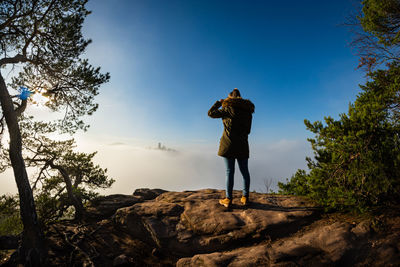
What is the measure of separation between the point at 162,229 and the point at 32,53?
886 centimetres

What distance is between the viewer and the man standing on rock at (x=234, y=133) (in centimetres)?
461

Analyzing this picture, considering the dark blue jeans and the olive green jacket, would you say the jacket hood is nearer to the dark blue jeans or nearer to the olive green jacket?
the olive green jacket

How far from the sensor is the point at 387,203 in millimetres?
3883

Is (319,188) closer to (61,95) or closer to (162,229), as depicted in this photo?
(162,229)

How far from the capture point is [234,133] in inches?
185

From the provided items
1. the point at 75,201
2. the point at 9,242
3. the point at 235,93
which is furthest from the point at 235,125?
the point at 9,242

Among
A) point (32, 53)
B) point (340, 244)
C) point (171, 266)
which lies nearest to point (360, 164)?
point (340, 244)

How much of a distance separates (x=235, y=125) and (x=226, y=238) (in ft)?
9.30

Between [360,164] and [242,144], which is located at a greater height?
[242,144]

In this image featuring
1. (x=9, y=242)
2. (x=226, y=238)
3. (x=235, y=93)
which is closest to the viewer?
(x=226, y=238)

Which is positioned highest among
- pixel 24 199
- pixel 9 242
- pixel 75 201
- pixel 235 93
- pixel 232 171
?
pixel 235 93

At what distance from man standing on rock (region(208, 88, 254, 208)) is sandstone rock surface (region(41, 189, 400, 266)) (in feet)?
2.79

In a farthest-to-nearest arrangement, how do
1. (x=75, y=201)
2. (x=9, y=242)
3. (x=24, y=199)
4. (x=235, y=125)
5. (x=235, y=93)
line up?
(x=75, y=201)
(x=9, y=242)
(x=24, y=199)
(x=235, y=93)
(x=235, y=125)

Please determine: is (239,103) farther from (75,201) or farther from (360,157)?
(75,201)
